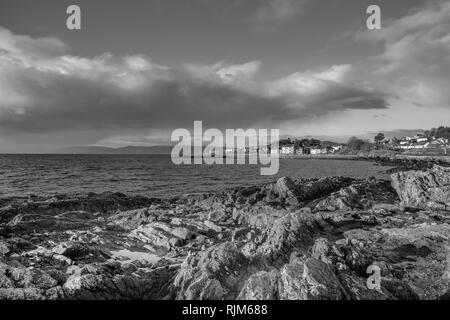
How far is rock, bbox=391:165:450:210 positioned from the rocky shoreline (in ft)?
0.64

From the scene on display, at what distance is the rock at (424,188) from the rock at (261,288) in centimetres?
1732

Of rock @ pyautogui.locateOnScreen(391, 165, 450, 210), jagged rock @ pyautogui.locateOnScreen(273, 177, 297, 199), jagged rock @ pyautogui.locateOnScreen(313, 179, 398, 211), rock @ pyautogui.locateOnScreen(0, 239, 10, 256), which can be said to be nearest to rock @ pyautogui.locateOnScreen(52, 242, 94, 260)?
rock @ pyautogui.locateOnScreen(0, 239, 10, 256)

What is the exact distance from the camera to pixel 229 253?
988 centimetres

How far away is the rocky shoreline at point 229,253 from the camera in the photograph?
26.7ft

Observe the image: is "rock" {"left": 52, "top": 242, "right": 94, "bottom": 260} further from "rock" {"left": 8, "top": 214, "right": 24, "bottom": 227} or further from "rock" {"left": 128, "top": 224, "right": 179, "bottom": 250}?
"rock" {"left": 8, "top": 214, "right": 24, "bottom": 227}

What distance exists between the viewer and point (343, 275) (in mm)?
8820

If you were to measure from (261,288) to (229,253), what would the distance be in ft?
7.45

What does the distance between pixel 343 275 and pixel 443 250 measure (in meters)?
5.65

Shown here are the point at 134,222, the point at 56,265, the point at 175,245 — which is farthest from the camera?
the point at 134,222

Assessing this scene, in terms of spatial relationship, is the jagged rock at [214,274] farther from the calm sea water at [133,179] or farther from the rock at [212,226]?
the calm sea water at [133,179]

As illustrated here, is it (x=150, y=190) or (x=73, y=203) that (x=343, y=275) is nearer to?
→ (x=73, y=203)

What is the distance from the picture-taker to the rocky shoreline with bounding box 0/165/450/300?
8148 millimetres

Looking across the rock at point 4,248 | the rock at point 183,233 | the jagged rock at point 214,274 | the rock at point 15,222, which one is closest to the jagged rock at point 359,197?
the rock at point 183,233
